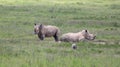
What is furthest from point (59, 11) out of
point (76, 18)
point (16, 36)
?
point (16, 36)

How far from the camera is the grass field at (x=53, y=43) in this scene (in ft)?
36.3

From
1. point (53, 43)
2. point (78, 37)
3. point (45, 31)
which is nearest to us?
point (53, 43)

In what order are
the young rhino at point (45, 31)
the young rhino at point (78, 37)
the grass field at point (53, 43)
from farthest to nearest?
the young rhino at point (45, 31), the young rhino at point (78, 37), the grass field at point (53, 43)

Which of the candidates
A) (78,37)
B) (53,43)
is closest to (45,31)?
(78,37)

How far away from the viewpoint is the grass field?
11070mm

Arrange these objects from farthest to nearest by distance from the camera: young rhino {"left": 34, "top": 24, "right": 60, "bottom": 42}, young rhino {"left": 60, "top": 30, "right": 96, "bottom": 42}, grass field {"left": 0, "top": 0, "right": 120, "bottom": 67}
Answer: young rhino {"left": 34, "top": 24, "right": 60, "bottom": 42}, young rhino {"left": 60, "top": 30, "right": 96, "bottom": 42}, grass field {"left": 0, "top": 0, "right": 120, "bottom": 67}

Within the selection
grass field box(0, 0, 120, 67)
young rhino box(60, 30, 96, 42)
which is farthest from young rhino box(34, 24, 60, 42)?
young rhino box(60, 30, 96, 42)

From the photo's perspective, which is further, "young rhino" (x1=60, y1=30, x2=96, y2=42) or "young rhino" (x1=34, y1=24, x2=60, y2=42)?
"young rhino" (x1=34, y1=24, x2=60, y2=42)

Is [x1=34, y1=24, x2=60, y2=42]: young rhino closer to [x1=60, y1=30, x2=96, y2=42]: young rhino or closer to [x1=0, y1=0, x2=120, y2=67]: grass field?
[x1=0, y1=0, x2=120, y2=67]: grass field

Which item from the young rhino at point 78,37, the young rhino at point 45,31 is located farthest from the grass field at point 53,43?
the young rhino at point 78,37

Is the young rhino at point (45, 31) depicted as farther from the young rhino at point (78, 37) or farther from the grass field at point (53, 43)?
the young rhino at point (78, 37)

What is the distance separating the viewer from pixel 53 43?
1769 centimetres

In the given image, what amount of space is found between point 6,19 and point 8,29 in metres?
5.34

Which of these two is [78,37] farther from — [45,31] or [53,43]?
[45,31]
